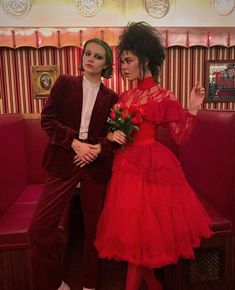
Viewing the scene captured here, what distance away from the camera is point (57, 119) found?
1.62 m

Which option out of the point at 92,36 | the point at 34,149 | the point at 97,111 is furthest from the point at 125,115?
the point at 92,36

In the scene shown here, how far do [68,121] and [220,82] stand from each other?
210cm

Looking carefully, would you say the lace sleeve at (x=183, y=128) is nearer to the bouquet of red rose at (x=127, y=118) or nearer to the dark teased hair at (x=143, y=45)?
the bouquet of red rose at (x=127, y=118)

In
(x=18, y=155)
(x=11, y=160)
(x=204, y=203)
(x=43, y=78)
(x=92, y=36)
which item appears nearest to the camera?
(x=204, y=203)

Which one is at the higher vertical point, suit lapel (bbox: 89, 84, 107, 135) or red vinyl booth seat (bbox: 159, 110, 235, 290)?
suit lapel (bbox: 89, 84, 107, 135)

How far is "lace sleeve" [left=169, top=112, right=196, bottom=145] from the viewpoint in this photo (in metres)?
1.38

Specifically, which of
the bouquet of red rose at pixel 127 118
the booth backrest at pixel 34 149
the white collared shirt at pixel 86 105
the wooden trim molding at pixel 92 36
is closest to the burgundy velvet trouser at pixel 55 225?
the white collared shirt at pixel 86 105

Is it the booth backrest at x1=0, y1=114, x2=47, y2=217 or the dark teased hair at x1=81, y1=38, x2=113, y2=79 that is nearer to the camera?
the dark teased hair at x1=81, y1=38, x2=113, y2=79

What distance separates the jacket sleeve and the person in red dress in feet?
0.79

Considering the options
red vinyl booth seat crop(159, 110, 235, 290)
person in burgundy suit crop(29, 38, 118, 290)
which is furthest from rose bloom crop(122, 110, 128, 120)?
red vinyl booth seat crop(159, 110, 235, 290)

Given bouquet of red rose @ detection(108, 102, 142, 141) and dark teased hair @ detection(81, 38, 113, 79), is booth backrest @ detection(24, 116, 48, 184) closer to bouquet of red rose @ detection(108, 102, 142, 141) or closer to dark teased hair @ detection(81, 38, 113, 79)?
dark teased hair @ detection(81, 38, 113, 79)

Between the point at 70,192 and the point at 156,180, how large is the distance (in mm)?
529

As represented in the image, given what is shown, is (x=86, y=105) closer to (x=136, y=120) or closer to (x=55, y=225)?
(x=136, y=120)

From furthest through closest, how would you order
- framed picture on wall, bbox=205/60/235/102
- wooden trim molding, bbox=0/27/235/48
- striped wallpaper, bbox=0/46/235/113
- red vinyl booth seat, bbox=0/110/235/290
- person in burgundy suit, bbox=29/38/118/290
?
framed picture on wall, bbox=205/60/235/102
striped wallpaper, bbox=0/46/235/113
wooden trim molding, bbox=0/27/235/48
red vinyl booth seat, bbox=0/110/235/290
person in burgundy suit, bbox=29/38/118/290
